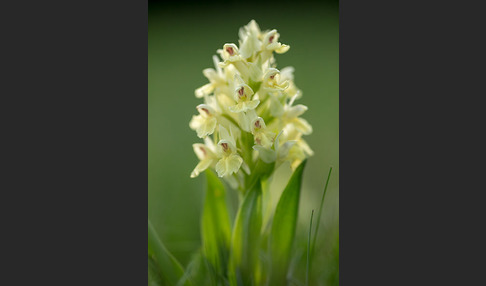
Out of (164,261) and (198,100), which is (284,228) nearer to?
(164,261)

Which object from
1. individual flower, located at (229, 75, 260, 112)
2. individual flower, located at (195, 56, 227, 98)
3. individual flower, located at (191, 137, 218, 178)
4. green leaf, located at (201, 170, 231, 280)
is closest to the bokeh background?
green leaf, located at (201, 170, 231, 280)

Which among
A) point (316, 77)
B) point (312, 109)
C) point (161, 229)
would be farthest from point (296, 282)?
point (316, 77)

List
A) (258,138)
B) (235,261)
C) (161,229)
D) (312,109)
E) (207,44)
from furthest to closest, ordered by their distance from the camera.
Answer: (312,109)
(207,44)
(161,229)
(235,261)
(258,138)

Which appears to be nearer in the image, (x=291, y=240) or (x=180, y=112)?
(x=291, y=240)

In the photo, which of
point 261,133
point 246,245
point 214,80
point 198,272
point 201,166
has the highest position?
point 214,80

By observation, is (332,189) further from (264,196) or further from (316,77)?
(316,77)

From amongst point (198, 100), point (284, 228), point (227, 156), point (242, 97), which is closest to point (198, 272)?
point (284, 228)

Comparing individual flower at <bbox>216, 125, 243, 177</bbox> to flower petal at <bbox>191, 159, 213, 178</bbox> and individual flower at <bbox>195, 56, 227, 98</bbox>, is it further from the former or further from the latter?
individual flower at <bbox>195, 56, 227, 98</bbox>
